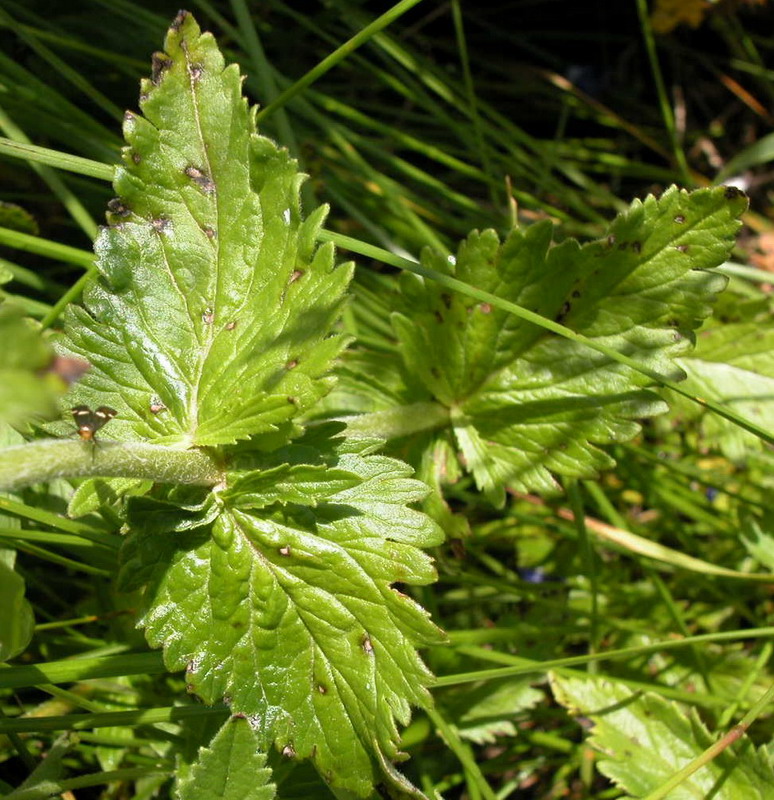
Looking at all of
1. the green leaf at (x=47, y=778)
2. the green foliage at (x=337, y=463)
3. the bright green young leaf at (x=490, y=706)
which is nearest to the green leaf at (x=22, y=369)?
the green foliage at (x=337, y=463)

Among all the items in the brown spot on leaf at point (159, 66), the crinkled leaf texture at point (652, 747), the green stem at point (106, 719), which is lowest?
the crinkled leaf texture at point (652, 747)

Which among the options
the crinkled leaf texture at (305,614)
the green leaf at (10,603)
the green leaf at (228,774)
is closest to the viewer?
the green leaf at (10,603)

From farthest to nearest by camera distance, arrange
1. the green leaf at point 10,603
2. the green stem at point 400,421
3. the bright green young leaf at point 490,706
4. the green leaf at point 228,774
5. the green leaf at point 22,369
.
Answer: the bright green young leaf at point 490,706 → the green stem at point 400,421 → the green leaf at point 228,774 → the green leaf at point 10,603 → the green leaf at point 22,369

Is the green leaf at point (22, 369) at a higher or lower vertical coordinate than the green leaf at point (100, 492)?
higher

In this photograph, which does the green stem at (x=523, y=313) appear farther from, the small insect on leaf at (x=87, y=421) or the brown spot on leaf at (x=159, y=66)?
the small insect on leaf at (x=87, y=421)

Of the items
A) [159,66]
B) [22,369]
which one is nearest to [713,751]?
[22,369]

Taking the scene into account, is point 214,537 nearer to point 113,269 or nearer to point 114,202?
point 113,269

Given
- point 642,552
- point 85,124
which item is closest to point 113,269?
point 85,124
